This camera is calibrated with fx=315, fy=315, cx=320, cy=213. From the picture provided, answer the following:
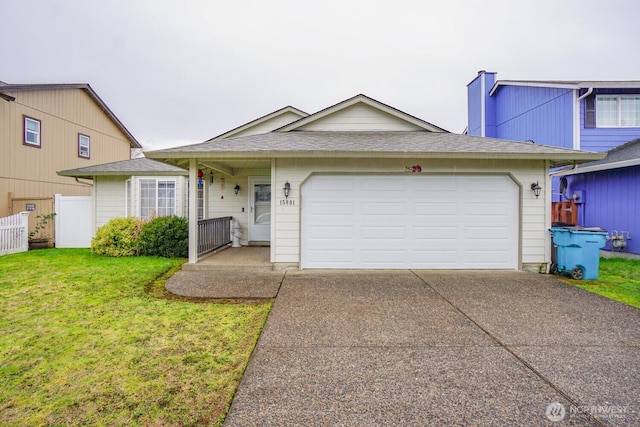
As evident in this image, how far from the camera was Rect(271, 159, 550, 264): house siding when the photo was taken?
7.39 m

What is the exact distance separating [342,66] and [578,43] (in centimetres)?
1302

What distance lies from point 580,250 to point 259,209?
8826mm

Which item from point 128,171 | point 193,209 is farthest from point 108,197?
point 193,209

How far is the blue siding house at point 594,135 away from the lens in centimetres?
891

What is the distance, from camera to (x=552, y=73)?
25.3m

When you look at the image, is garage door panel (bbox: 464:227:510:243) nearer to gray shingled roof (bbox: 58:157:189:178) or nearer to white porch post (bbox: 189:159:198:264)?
white porch post (bbox: 189:159:198:264)

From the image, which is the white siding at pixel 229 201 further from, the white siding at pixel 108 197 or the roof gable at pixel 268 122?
the white siding at pixel 108 197

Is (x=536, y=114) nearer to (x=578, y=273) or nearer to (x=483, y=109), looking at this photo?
(x=483, y=109)

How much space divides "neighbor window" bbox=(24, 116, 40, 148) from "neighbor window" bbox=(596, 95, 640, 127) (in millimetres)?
21825

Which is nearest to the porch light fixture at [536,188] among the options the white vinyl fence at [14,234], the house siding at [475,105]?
the house siding at [475,105]

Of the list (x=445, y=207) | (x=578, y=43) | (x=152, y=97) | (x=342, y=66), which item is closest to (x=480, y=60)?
(x=578, y=43)

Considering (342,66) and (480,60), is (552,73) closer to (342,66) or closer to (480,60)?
(480,60)

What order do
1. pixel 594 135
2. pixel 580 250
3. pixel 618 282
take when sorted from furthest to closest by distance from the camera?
1. pixel 594 135
2. pixel 580 250
3. pixel 618 282

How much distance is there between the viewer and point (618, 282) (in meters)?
6.54
